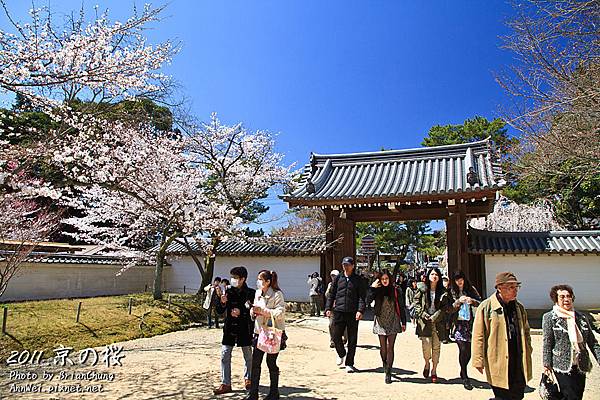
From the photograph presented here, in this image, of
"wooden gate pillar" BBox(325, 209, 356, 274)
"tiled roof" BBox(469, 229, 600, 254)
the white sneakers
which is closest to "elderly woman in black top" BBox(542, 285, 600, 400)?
the white sneakers

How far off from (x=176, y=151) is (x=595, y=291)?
48.3ft

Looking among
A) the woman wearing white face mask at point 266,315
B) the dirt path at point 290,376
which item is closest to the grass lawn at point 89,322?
the dirt path at point 290,376

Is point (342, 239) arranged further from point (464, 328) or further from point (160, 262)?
point (464, 328)

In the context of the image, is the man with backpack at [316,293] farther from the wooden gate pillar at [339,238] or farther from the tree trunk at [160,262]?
the tree trunk at [160,262]

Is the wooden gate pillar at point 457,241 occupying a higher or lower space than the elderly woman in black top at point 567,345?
higher

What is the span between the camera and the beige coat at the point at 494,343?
3.51 metres

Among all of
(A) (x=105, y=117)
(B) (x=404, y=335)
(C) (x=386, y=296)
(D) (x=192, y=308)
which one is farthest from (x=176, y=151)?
(C) (x=386, y=296)

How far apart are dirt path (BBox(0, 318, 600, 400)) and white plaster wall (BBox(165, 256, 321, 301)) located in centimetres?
749

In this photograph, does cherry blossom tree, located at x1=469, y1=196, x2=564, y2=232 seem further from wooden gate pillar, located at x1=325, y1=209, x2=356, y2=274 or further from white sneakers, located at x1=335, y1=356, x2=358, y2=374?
white sneakers, located at x1=335, y1=356, x2=358, y2=374

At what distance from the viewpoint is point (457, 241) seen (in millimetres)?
11859

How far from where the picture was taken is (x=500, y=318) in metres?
3.61

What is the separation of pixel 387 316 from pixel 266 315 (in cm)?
199

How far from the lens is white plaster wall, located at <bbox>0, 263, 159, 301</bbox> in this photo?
42.7 feet

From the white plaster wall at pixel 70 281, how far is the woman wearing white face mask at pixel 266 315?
1129cm
